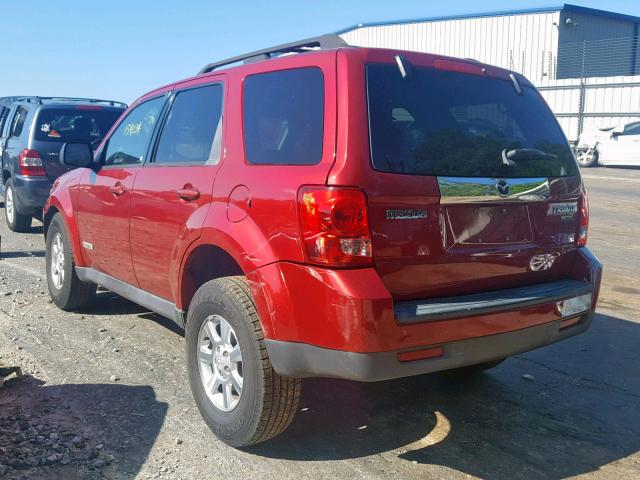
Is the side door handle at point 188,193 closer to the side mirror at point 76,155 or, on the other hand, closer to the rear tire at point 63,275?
the side mirror at point 76,155

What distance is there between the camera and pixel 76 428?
3705mm

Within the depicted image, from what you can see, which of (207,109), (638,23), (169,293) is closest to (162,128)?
(207,109)

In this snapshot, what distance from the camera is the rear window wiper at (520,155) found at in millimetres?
3438

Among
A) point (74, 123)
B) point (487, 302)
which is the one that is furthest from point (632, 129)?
point (487, 302)

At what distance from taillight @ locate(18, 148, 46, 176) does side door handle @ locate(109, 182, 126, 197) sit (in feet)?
17.0

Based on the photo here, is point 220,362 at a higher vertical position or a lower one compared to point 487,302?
lower

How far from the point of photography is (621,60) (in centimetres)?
2894

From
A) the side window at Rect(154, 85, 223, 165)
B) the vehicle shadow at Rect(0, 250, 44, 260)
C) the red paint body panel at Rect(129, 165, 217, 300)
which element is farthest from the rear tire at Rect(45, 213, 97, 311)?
the vehicle shadow at Rect(0, 250, 44, 260)

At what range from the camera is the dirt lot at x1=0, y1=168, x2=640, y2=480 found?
132 inches

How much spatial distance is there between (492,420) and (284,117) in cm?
211

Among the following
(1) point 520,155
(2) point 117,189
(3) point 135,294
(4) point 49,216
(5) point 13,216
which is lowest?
(5) point 13,216

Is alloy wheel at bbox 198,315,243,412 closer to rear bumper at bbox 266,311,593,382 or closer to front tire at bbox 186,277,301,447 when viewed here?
front tire at bbox 186,277,301,447

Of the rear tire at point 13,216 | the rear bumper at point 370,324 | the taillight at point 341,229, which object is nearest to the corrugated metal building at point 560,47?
the rear tire at point 13,216

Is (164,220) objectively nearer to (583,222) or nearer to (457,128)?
(457,128)
